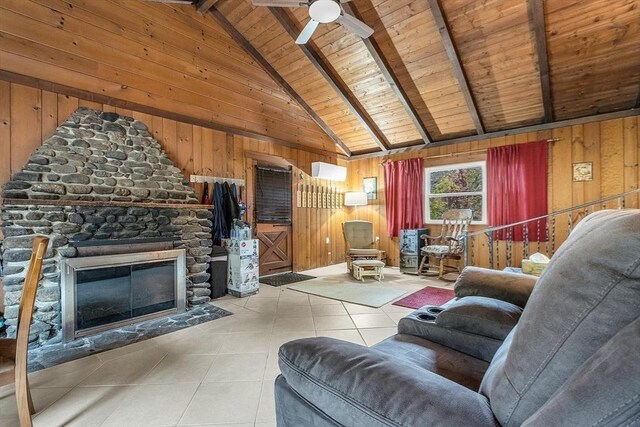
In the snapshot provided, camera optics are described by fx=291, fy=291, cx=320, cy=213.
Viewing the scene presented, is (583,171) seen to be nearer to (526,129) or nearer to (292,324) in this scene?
(526,129)

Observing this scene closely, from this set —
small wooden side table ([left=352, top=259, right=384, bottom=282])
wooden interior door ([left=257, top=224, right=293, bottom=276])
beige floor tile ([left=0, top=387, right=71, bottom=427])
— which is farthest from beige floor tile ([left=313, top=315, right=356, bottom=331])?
wooden interior door ([left=257, top=224, right=293, bottom=276])

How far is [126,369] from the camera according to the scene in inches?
85.0

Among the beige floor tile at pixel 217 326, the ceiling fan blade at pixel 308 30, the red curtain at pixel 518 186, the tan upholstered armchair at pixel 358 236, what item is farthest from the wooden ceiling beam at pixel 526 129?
the beige floor tile at pixel 217 326

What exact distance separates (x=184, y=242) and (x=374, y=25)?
389cm

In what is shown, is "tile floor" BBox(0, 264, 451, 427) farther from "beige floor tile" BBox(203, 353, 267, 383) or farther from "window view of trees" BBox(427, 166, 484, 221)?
"window view of trees" BBox(427, 166, 484, 221)

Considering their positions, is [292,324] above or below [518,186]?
below

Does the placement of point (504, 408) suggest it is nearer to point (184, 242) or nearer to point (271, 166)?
point (184, 242)

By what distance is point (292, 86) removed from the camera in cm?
539

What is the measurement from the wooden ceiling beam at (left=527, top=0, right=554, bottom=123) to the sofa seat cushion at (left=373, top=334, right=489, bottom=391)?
12.9 feet

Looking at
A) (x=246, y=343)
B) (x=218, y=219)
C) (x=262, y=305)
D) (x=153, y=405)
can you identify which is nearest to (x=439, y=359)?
(x=153, y=405)

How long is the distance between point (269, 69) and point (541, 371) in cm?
552

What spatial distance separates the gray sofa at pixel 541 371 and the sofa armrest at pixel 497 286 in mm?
810

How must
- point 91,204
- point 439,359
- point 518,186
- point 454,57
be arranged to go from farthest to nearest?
point 518,186, point 454,57, point 91,204, point 439,359

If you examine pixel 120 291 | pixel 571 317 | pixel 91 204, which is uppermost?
pixel 91 204
